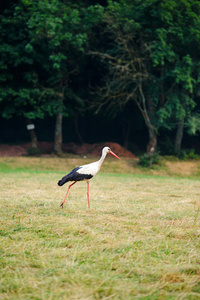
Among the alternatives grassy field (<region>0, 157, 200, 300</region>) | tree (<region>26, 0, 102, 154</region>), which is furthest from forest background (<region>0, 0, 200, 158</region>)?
grassy field (<region>0, 157, 200, 300</region>)

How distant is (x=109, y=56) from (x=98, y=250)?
14.5 metres

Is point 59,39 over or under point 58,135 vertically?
over

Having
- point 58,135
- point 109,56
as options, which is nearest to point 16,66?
point 58,135

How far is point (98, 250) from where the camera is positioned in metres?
3.88

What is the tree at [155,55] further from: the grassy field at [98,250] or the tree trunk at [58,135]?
the grassy field at [98,250]

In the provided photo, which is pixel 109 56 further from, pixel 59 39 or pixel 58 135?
pixel 58 135

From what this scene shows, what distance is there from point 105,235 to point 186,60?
13.9 metres

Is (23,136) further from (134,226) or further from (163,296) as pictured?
(163,296)

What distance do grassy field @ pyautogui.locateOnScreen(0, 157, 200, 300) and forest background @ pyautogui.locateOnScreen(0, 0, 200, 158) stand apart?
36.1 ft

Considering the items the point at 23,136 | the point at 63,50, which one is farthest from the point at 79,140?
the point at 63,50

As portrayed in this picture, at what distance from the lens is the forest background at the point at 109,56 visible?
1678 cm

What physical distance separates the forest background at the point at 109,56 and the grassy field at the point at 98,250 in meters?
11.0

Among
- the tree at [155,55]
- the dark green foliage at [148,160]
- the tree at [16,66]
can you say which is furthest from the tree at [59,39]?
the dark green foliage at [148,160]

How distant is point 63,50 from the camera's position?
18828 mm
